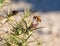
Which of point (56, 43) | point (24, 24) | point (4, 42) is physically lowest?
point (56, 43)

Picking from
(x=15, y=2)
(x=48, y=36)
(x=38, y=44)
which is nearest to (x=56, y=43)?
(x=48, y=36)

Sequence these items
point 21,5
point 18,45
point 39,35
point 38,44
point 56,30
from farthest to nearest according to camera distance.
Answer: point 21,5 < point 56,30 < point 39,35 < point 38,44 < point 18,45

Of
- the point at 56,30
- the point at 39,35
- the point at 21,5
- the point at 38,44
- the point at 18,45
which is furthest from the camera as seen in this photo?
the point at 21,5

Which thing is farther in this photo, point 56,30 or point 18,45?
point 56,30

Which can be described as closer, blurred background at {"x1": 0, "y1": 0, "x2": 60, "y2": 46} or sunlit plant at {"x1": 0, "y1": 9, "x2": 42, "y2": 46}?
sunlit plant at {"x1": 0, "y1": 9, "x2": 42, "y2": 46}

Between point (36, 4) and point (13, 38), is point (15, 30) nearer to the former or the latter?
point (13, 38)

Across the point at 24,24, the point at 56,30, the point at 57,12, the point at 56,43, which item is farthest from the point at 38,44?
the point at 57,12

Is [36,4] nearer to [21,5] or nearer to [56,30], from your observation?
[21,5]

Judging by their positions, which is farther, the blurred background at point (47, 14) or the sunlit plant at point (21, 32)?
the blurred background at point (47, 14)

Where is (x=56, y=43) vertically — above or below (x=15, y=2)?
below

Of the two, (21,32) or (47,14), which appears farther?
(47,14)
